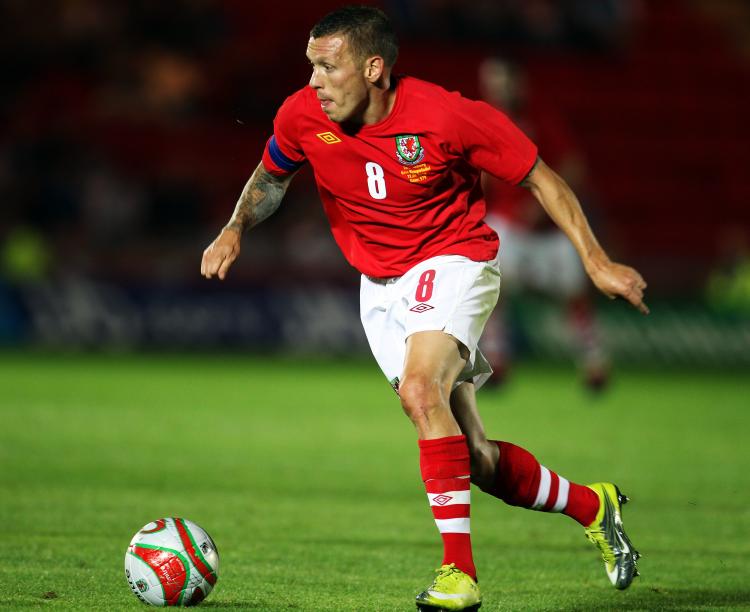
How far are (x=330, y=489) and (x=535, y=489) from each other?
2.44 meters

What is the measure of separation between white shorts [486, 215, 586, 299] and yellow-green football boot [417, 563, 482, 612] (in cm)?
728

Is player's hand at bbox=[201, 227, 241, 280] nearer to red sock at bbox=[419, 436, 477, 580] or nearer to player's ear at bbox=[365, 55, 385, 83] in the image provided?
player's ear at bbox=[365, 55, 385, 83]

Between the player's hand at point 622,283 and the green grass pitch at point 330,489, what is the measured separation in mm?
1090

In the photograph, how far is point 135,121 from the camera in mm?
18734

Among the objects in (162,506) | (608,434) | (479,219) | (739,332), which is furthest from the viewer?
(739,332)

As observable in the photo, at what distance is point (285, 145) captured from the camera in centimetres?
498

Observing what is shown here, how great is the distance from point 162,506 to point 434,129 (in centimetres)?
266

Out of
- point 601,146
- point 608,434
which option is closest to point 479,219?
point 608,434

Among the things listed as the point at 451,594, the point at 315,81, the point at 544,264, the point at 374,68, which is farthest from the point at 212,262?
the point at 544,264

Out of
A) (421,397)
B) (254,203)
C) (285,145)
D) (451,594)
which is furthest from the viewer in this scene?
(254,203)

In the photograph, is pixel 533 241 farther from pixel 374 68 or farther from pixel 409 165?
pixel 374 68

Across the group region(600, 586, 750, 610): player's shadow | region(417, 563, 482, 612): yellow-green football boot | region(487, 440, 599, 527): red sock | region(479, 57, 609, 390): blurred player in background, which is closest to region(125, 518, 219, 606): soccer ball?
region(417, 563, 482, 612): yellow-green football boot

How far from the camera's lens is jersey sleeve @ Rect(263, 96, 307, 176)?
4.90 meters

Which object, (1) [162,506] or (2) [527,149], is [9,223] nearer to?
(1) [162,506]
